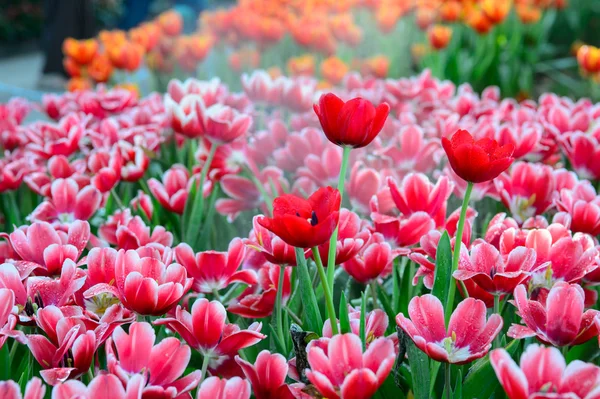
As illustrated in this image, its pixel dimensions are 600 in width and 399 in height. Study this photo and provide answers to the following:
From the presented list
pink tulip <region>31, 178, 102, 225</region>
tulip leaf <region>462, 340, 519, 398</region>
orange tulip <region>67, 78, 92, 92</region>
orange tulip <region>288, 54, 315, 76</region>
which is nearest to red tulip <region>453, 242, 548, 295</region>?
tulip leaf <region>462, 340, 519, 398</region>

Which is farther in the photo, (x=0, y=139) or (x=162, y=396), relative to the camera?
(x=0, y=139)

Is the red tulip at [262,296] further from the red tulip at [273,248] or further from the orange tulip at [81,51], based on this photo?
the orange tulip at [81,51]

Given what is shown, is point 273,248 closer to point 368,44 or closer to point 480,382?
point 480,382

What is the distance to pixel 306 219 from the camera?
83 centimetres

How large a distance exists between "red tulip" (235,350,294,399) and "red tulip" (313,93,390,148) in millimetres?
306

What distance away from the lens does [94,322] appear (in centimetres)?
87

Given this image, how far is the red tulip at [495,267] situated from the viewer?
0.91 metres

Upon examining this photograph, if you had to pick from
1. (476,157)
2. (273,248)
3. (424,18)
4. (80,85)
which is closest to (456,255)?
(476,157)

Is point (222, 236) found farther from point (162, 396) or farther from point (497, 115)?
point (497, 115)

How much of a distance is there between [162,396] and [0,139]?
1.57 metres

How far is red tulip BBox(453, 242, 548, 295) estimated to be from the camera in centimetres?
91

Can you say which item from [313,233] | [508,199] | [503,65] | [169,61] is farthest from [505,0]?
[313,233]

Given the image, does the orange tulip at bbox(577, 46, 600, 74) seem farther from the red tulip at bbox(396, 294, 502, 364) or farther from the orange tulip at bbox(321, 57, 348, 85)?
the red tulip at bbox(396, 294, 502, 364)

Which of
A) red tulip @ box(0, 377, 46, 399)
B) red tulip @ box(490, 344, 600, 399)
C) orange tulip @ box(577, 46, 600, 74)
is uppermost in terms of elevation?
red tulip @ box(490, 344, 600, 399)
